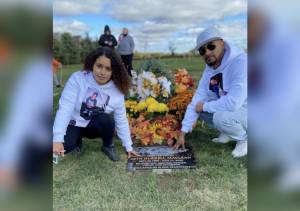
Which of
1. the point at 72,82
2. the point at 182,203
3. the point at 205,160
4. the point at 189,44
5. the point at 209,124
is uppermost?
the point at 189,44

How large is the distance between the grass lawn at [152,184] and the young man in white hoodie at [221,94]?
6cm

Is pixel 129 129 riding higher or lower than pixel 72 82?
lower

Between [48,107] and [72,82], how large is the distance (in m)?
0.20

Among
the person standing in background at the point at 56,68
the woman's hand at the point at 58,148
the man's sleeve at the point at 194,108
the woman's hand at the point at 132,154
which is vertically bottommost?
the woman's hand at the point at 132,154

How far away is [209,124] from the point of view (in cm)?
322

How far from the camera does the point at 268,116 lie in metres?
3.17

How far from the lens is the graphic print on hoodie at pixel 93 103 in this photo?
3156mm

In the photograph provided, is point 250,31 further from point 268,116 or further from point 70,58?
point 70,58

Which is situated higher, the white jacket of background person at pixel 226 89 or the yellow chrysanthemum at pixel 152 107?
the white jacket of background person at pixel 226 89

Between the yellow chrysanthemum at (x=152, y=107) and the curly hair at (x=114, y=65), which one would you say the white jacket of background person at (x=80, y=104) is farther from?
the yellow chrysanthemum at (x=152, y=107)

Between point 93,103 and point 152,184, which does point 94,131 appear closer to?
point 93,103

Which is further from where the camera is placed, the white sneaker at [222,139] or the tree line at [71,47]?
the white sneaker at [222,139]

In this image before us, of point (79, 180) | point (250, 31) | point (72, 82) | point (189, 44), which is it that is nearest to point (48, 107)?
point (72, 82)

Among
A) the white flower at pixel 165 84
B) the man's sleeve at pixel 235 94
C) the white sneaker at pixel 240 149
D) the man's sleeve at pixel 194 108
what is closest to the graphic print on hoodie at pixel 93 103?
the white flower at pixel 165 84
